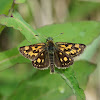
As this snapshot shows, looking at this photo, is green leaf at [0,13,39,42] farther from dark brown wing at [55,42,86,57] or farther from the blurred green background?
dark brown wing at [55,42,86,57]

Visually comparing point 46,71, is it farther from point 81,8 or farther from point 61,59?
point 81,8

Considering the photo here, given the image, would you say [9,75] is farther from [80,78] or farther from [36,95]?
[80,78]

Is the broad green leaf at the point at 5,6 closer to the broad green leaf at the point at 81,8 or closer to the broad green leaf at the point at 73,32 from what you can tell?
the broad green leaf at the point at 73,32

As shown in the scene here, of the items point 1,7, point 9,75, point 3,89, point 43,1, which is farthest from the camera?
point 43,1

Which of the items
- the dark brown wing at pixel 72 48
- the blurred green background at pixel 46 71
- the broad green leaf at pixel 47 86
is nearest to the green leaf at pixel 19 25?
the blurred green background at pixel 46 71

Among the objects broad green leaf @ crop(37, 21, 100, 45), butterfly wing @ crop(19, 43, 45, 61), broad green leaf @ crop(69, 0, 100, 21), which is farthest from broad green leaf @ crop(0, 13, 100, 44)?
broad green leaf @ crop(69, 0, 100, 21)

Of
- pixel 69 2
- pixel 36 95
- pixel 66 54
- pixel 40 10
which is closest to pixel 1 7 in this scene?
pixel 66 54
